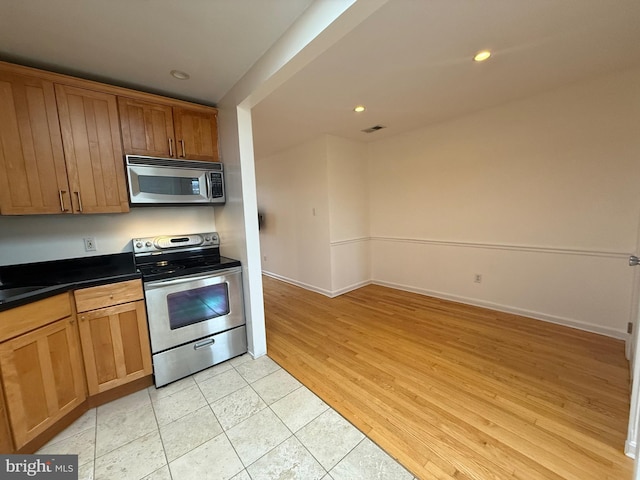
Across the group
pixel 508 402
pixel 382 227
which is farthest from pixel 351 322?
pixel 382 227

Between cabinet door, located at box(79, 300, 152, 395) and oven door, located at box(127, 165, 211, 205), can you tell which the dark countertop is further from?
oven door, located at box(127, 165, 211, 205)

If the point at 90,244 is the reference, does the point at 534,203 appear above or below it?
above

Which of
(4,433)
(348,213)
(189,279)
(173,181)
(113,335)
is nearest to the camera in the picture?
(4,433)

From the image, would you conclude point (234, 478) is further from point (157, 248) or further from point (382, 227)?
point (382, 227)

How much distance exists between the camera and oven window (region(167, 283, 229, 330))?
2039 mm

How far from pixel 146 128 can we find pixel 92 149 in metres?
0.41

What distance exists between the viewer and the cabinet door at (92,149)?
70.9 inches

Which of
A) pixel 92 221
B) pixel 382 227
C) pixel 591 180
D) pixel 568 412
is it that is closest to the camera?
pixel 568 412

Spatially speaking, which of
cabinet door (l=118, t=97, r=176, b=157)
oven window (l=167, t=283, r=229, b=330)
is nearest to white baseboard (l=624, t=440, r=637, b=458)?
oven window (l=167, t=283, r=229, b=330)

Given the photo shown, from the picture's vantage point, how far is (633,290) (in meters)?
2.27

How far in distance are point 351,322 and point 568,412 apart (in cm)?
189

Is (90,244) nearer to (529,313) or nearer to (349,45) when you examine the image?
(349,45)

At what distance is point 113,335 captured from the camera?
1824mm
